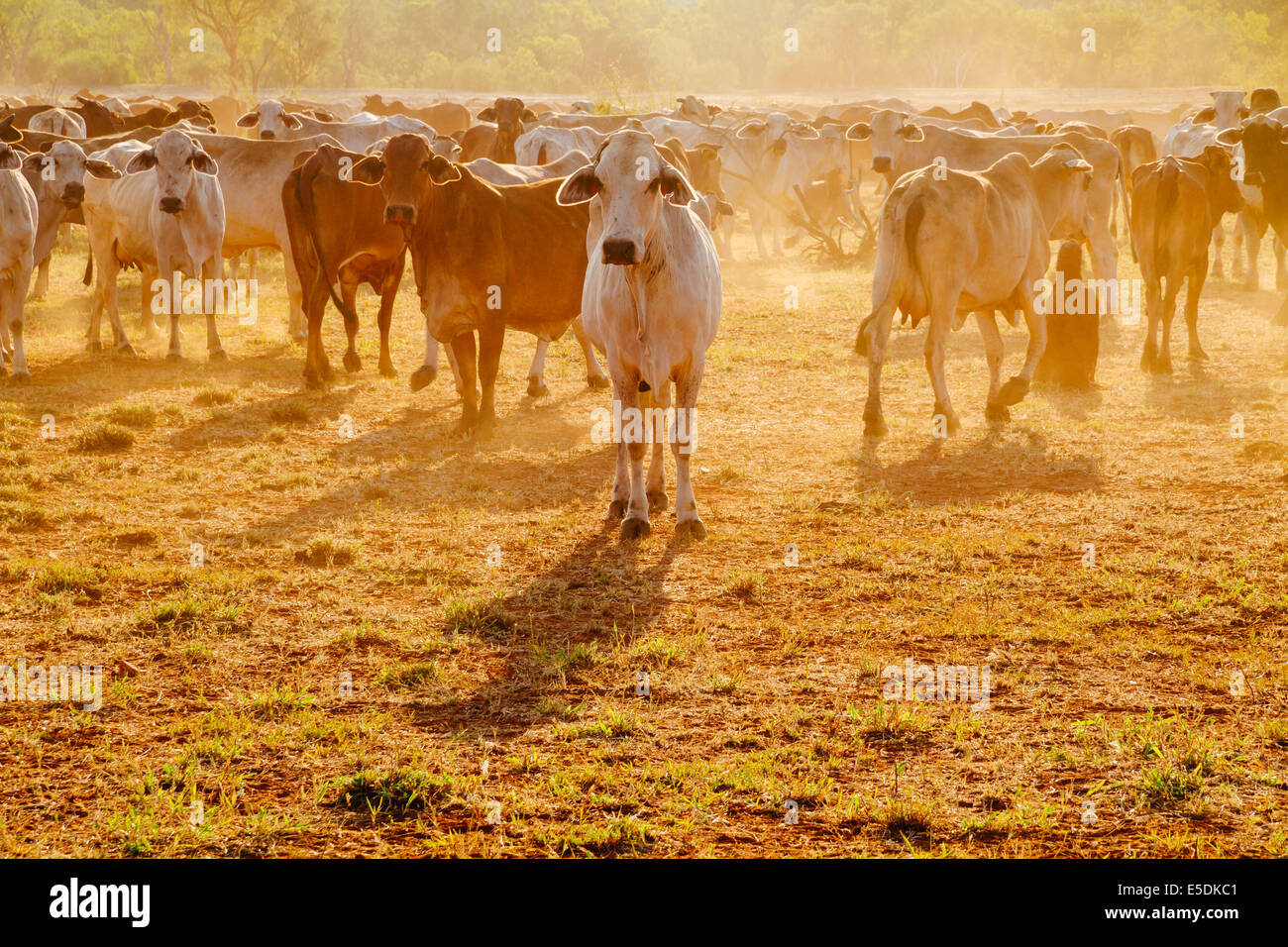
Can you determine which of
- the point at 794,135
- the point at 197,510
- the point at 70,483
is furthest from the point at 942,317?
the point at 794,135

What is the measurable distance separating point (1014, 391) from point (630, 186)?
4564 mm

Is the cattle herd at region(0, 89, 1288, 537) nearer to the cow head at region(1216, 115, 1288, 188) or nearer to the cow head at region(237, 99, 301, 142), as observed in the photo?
the cow head at region(1216, 115, 1288, 188)

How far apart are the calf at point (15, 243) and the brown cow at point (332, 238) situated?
2.39 metres

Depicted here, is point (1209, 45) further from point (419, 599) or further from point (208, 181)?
point (419, 599)

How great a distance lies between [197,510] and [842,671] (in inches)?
179

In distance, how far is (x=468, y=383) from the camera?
9.88 m

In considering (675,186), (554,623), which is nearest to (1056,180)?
(675,186)

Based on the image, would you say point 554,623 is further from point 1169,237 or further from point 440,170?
point 1169,237

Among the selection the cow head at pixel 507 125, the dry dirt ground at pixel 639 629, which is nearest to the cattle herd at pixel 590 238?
the dry dirt ground at pixel 639 629

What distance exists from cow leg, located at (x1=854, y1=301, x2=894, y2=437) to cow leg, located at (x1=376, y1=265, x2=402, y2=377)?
4606mm

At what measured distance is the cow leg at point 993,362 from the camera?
10.1 metres

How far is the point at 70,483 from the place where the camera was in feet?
27.7

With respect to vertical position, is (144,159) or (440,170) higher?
(144,159)

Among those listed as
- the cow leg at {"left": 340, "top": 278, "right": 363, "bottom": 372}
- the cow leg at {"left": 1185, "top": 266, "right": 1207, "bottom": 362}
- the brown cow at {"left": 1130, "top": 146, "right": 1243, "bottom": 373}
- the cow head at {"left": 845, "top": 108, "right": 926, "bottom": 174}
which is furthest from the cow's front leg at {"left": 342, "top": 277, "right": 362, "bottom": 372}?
the cow head at {"left": 845, "top": 108, "right": 926, "bottom": 174}
